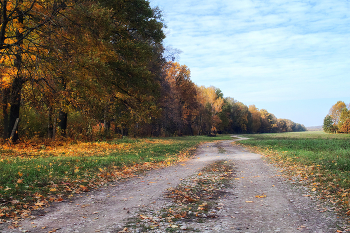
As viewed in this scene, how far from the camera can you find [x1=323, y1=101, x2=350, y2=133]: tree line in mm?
61219

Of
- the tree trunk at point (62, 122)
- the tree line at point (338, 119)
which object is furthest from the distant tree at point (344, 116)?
the tree trunk at point (62, 122)

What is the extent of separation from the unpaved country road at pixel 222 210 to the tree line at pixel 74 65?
6.52 m

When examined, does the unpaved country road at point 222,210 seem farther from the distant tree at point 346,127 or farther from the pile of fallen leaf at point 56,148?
the distant tree at point 346,127

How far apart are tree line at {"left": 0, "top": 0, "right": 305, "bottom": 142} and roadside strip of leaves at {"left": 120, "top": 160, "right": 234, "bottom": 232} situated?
24.7 ft

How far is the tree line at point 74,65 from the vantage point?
37.6ft

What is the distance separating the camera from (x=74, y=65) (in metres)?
12.1

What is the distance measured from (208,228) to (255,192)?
3206 millimetres

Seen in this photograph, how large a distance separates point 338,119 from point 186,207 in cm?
7841

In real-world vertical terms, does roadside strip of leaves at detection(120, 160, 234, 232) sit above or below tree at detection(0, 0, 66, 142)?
below

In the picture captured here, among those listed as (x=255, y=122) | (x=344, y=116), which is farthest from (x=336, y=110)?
(x=255, y=122)

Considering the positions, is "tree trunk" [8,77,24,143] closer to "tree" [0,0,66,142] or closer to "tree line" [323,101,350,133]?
"tree" [0,0,66,142]

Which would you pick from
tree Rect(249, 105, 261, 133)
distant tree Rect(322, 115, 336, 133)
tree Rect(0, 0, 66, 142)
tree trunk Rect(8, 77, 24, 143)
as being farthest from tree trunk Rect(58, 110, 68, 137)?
tree Rect(249, 105, 261, 133)

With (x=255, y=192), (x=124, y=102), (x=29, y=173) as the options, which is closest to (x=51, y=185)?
(x=29, y=173)

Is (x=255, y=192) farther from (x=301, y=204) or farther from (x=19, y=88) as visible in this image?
(x=19, y=88)
